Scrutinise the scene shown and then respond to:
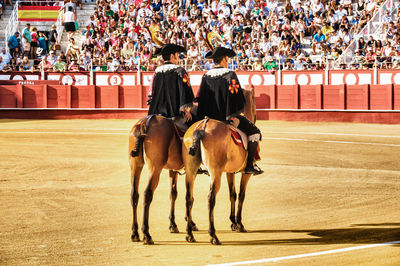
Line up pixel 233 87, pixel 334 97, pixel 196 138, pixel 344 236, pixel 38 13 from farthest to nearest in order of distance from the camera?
pixel 38 13 → pixel 334 97 → pixel 233 87 → pixel 344 236 → pixel 196 138

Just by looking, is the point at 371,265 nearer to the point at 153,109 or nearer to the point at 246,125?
the point at 246,125

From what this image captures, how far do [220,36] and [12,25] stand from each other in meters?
11.9

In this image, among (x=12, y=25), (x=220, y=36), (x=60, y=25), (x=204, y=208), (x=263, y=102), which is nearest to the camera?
(x=204, y=208)

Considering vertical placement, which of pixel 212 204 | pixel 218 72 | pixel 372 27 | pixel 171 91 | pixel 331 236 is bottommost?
pixel 331 236

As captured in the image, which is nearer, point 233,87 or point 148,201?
point 148,201

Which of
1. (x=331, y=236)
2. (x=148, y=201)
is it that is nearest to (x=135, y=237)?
(x=148, y=201)

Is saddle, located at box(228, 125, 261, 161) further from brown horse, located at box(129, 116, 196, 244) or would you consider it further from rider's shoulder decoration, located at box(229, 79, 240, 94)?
brown horse, located at box(129, 116, 196, 244)

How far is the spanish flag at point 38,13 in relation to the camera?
30.0 meters

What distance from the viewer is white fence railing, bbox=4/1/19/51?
2905 cm

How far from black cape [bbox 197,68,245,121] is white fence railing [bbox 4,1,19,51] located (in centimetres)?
2254

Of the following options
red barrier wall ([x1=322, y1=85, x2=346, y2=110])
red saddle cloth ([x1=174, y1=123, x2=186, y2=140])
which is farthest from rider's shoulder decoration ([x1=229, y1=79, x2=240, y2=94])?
red barrier wall ([x1=322, y1=85, x2=346, y2=110])

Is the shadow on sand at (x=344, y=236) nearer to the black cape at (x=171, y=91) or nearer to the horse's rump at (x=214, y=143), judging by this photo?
the horse's rump at (x=214, y=143)

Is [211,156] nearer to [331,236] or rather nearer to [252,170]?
[252,170]

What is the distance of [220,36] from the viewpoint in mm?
22312
